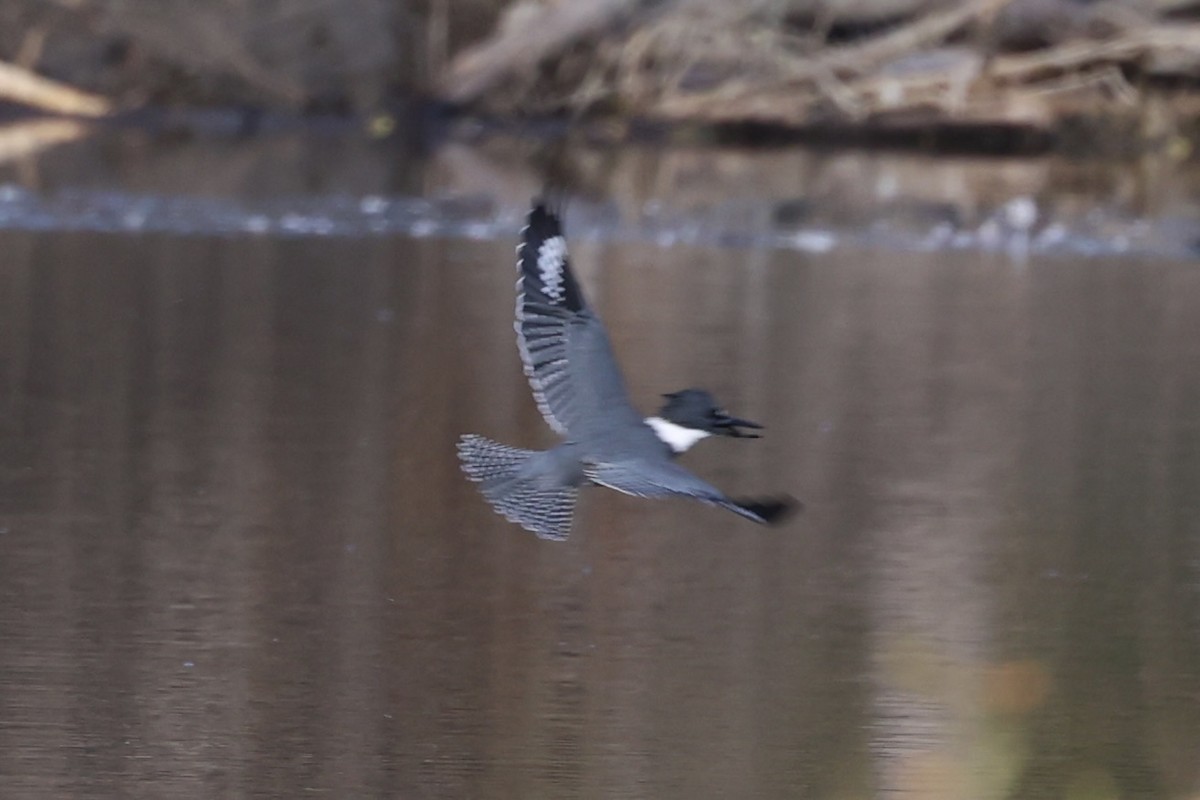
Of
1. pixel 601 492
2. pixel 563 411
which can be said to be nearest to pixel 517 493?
pixel 563 411

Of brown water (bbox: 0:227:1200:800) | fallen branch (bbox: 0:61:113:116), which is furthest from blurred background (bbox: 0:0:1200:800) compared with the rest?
fallen branch (bbox: 0:61:113:116)

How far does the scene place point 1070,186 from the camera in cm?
1689

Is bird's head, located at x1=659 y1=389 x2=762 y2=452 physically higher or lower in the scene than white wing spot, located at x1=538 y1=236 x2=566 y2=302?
lower

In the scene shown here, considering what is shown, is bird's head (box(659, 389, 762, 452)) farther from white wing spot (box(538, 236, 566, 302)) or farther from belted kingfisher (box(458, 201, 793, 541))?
white wing spot (box(538, 236, 566, 302))

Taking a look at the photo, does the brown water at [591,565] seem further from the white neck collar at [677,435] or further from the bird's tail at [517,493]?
the white neck collar at [677,435]

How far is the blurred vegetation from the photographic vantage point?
19.0m

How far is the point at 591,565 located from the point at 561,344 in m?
1.32

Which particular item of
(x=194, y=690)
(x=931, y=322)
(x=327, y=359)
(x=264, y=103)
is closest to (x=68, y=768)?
(x=194, y=690)

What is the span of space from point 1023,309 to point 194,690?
6.57 metres

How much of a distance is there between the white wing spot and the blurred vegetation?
1385cm

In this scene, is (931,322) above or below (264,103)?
below

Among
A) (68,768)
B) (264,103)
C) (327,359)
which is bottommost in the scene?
(68,768)

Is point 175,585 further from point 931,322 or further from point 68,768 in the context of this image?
point 931,322

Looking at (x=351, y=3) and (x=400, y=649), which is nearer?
(x=400, y=649)
